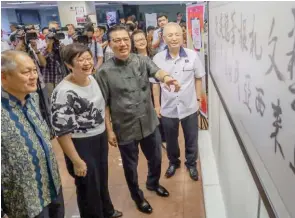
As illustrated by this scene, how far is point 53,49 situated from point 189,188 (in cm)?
247

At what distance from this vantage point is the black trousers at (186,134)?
227cm

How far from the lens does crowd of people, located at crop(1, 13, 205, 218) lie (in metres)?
1.17

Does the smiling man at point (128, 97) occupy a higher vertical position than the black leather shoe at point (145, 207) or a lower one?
higher

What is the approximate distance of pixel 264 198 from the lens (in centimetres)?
79

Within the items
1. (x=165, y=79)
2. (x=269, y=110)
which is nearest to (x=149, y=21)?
(x=165, y=79)

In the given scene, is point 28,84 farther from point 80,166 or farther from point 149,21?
point 149,21

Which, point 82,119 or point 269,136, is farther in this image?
point 82,119

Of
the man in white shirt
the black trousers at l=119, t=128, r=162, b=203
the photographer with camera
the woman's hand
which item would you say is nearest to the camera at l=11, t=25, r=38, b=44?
the photographer with camera

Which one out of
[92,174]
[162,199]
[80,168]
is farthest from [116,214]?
[80,168]

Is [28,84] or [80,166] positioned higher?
[28,84]

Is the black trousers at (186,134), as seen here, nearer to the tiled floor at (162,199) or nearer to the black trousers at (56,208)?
the tiled floor at (162,199)

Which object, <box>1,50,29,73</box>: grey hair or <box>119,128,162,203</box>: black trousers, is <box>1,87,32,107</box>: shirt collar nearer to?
<box>1,50,29,73</box>: grey hair

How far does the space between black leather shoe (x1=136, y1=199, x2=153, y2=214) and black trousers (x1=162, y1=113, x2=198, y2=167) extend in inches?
20.9

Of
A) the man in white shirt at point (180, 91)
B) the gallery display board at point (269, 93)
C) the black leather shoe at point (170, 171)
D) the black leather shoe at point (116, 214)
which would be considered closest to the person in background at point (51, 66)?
the man in white shirt at point (180, 91)
